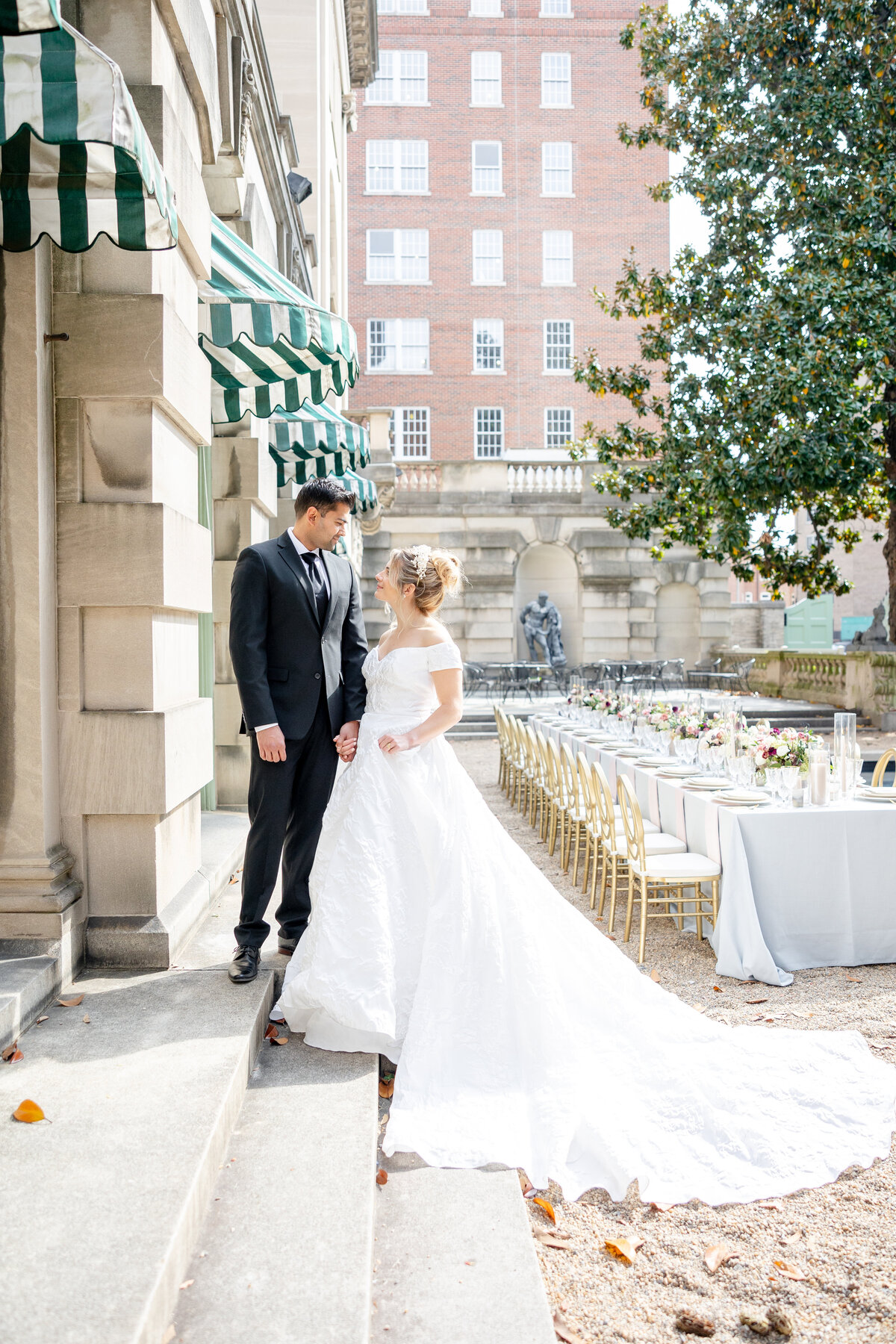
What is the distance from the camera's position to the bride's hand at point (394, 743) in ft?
13.1

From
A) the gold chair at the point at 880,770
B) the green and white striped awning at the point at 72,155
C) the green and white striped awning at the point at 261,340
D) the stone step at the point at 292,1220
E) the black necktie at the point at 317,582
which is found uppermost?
the green and white striped awning at the point at 261,340

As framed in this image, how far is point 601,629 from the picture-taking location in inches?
1067

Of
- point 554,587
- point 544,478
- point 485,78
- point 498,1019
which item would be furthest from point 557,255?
point 498,1019

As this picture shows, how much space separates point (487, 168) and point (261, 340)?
3231cm

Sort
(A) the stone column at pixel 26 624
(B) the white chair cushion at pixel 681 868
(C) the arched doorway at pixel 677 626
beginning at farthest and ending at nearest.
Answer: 1. (C) the arched doorway at pixel 677 626
2. (B) the white chair cushion at pixel 681 868
3. (A) the stone column at pixel 26 624

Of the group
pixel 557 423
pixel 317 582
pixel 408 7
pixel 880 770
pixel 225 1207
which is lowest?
pixel 225 1207

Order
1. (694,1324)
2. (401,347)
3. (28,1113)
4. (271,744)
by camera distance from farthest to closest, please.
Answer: (401,347)
(271,744)
(28,1113)
(694,1324)

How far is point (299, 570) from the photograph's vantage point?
4.24m

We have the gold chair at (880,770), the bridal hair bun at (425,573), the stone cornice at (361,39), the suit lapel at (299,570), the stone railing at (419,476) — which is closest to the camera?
the bridal hair bun at (425,573)

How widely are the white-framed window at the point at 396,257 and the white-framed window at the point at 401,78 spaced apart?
4.49 m

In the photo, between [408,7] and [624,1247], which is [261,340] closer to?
[624,1247]

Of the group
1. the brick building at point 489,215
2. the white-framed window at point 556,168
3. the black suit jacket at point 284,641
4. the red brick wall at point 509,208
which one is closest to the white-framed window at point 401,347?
the brick building at point 489,215

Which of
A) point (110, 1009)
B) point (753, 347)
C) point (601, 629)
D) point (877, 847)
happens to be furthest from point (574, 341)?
point (110, 1009)

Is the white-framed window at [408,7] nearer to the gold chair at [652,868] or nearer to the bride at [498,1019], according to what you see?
the gold chair at [652,868]
